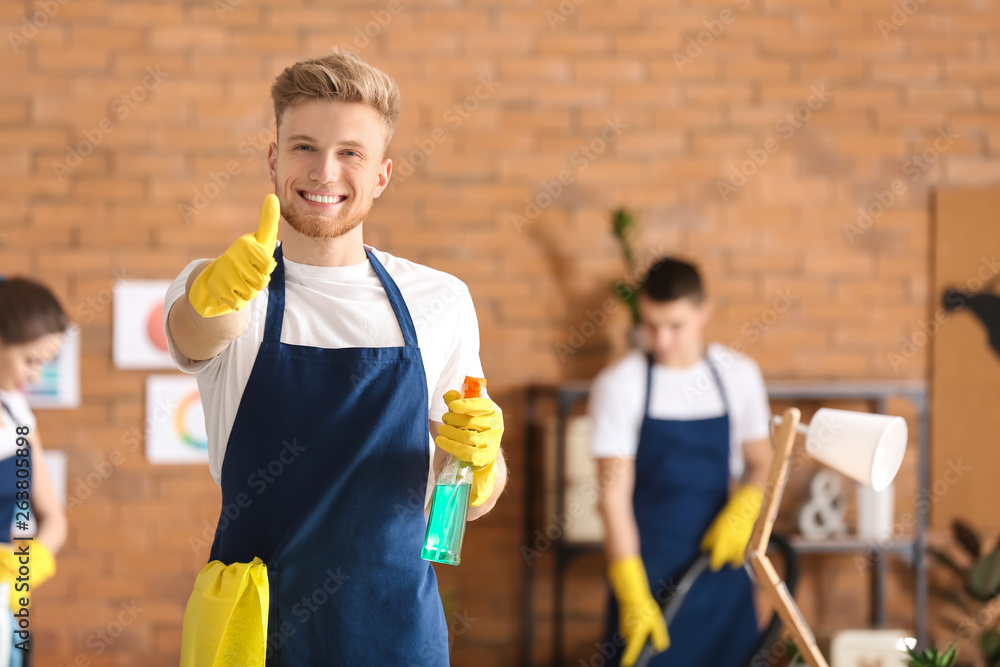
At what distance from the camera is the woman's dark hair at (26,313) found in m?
2.02

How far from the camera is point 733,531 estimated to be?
2.36 m

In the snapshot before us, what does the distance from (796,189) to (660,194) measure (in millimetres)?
503

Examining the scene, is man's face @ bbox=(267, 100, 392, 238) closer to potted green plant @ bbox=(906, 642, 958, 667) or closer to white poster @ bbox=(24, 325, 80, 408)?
potted green plant @ bbox=(906, 642, 958, 667)

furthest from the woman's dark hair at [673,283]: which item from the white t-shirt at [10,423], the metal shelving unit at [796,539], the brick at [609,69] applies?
the white t-shirt at [10,423]

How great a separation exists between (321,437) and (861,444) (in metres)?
0.77

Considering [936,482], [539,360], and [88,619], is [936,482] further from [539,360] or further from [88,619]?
[88,619]

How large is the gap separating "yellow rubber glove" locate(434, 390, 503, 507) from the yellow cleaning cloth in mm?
284

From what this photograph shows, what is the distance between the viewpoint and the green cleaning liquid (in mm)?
1101

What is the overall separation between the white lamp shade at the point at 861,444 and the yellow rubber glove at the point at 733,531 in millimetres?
1095

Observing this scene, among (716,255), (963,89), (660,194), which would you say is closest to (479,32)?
(660,194)

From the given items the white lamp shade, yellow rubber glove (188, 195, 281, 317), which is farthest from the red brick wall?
yellow rubber glove (188, 195, 281, 317)

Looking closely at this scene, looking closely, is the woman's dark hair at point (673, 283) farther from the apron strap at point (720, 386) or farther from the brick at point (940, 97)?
the brick at point (940, 97)

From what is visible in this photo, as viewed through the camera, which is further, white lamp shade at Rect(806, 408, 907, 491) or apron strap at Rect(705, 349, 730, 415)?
apron strap at Rect(705, 349, 730, 415)

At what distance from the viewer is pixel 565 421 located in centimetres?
271
